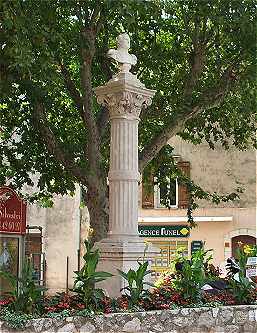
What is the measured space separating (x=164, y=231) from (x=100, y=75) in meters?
13.2

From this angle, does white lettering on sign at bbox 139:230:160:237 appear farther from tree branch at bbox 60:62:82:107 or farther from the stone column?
the stone column

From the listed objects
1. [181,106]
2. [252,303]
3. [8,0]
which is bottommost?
[252,303]

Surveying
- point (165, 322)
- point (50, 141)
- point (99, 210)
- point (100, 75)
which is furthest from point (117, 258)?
point (100, 75)

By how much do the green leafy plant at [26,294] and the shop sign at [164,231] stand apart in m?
19.6

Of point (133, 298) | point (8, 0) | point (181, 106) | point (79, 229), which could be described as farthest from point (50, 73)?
point (79, 229)

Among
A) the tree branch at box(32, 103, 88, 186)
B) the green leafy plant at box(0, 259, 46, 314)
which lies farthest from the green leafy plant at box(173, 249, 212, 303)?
the tree branch at box(32, 103, 88, 186)

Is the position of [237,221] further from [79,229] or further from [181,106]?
[181,106]

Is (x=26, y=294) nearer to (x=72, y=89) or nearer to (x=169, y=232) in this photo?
(x=72, y=89)

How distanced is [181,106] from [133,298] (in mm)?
6818

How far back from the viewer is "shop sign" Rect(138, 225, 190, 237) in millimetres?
28845

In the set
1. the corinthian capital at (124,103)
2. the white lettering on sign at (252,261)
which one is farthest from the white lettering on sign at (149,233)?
the corinthian capital at (124,103)

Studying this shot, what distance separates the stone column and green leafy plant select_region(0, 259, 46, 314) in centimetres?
207

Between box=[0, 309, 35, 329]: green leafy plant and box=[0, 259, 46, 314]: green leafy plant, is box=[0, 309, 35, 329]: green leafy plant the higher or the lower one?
the lower one

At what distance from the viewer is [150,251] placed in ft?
37.6
